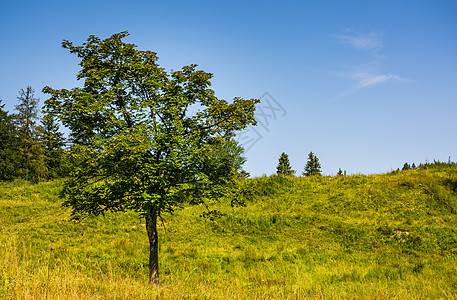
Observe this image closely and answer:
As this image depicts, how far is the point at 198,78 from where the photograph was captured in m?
10.5

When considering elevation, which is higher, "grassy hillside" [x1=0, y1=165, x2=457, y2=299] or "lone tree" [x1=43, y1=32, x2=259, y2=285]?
"lone tree" [x1=43, y1=32, x2=259, y2=285]

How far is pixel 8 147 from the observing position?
52.1 meters

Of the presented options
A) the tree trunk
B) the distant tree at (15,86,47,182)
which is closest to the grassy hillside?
the tree trunk

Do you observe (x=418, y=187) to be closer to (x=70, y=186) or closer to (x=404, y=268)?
(x=404, y=268)

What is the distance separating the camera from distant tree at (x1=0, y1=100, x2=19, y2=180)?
49.3 metres

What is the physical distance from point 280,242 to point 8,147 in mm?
55080

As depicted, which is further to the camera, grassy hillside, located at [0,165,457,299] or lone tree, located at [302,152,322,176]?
lone tree, located at [302,152,322,176]

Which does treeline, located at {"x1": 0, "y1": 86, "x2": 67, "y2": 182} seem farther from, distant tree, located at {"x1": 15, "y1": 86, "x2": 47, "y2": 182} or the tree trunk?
the tree trunk

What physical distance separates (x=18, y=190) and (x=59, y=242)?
13.9m

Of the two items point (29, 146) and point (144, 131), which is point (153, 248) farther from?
point (29, 146)

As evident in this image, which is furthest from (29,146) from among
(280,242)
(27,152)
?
(280,242)

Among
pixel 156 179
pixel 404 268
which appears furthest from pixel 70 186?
pixel 404 268

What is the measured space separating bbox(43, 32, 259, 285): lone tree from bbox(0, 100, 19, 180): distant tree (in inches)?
1953

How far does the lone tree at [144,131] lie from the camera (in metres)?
9.15
